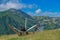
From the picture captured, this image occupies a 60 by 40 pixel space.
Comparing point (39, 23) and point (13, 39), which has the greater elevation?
point (39, 23)

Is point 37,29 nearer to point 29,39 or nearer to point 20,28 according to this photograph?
point 20,28

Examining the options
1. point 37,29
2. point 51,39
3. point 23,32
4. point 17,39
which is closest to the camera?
point 51,39

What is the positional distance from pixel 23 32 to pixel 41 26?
9.76 ft

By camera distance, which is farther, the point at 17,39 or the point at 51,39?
the point at 17,39

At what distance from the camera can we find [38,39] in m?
13.6

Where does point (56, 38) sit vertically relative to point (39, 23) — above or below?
below

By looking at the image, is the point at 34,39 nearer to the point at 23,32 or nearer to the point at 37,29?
the point at 23,32

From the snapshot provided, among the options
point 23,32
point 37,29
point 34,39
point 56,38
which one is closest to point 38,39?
point 34,39

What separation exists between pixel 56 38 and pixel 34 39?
1545 millimetres

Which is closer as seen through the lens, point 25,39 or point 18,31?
point 25,39

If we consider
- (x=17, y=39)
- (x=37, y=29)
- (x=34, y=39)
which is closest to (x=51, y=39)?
(x=34, y=39)

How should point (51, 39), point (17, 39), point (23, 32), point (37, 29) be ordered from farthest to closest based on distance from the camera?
point (37, 29)
point (23, 32)
point (17, 39)
point (51, 39)

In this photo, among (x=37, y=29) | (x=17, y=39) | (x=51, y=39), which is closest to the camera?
(x=51, y=39)

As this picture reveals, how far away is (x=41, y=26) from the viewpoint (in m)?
22.3
